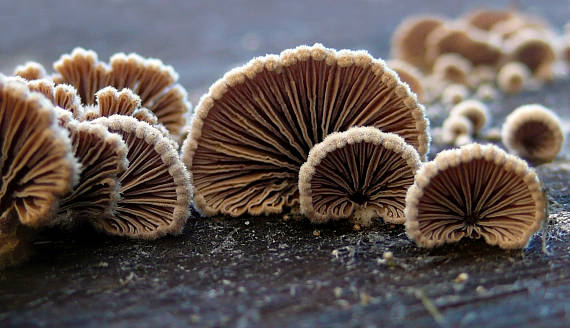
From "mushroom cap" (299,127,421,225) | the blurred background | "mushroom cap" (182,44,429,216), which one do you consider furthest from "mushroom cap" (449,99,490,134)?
the blurred background

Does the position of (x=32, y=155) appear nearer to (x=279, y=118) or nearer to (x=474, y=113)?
(x=279, y=118)

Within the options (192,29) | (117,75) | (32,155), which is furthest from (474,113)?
(192,29)

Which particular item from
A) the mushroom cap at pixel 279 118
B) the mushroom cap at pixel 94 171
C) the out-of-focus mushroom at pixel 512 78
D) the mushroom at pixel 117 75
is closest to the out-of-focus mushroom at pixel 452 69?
the out-of-focus mushroom at pixel 512 78

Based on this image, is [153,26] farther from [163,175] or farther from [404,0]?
[163,175]

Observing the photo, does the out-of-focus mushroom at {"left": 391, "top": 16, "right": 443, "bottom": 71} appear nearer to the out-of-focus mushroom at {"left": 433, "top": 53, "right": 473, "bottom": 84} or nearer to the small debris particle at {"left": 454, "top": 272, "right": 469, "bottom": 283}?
the out-of-focus mushroom at {"left": 433, "top": 53, "right": 473, "bottom": 84}

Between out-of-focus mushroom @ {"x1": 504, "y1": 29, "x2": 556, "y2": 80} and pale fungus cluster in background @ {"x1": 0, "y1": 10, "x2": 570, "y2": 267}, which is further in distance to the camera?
out-of-focus mushroom @ {"x1": 504, "y1": 29, "x2": 556, "y2": 80}

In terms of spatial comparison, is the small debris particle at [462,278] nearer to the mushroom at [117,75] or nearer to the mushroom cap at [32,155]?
the mushroom cap at [32,155]
